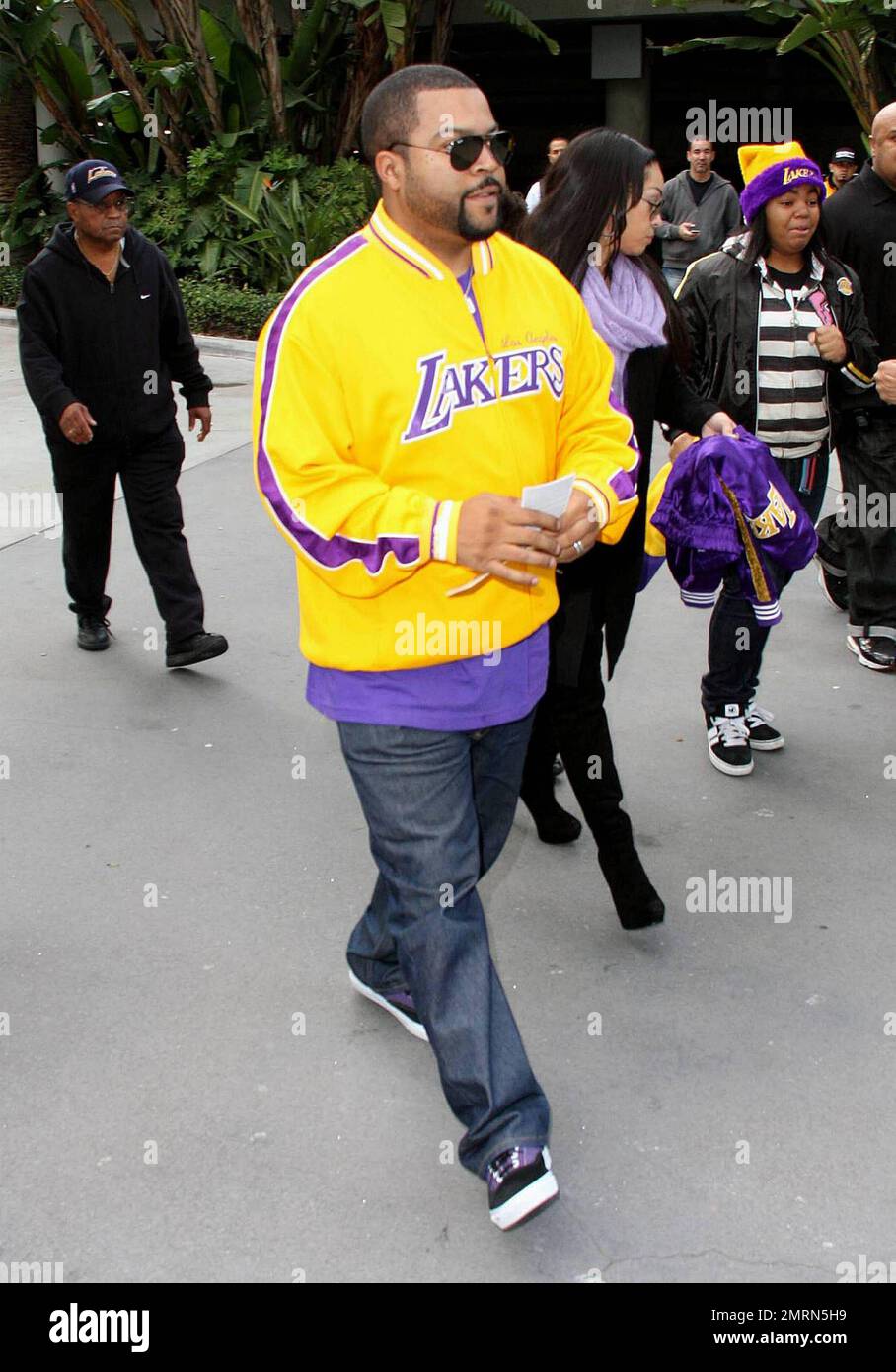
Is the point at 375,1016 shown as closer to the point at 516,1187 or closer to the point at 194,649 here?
the point at 516,1187

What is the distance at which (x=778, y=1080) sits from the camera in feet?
10.8

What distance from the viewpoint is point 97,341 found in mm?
5848

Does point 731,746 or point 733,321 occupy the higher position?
point 733,321

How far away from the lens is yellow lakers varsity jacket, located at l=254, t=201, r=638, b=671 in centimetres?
256

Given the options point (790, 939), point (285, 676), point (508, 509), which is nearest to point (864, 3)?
point (285, 676)

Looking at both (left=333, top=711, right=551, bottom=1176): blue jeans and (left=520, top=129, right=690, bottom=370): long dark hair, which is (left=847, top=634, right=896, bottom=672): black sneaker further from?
(left=333, top=711, right=551, bottom=1176): blue jeans

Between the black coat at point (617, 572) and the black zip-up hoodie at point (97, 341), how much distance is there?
261cm

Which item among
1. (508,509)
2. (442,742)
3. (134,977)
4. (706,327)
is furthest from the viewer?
(706,327)

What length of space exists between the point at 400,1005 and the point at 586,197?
1.97 metres

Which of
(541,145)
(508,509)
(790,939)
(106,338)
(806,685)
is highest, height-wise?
(508,509)

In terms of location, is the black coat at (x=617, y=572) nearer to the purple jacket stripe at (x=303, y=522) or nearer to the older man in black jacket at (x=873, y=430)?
the purple jacket stripe at (x=303, y=522)

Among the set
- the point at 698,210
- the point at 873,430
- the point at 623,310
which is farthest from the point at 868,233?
the point at 698,210

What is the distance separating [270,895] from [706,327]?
2272 millimetres

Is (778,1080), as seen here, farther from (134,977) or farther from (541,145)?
(541,145)
